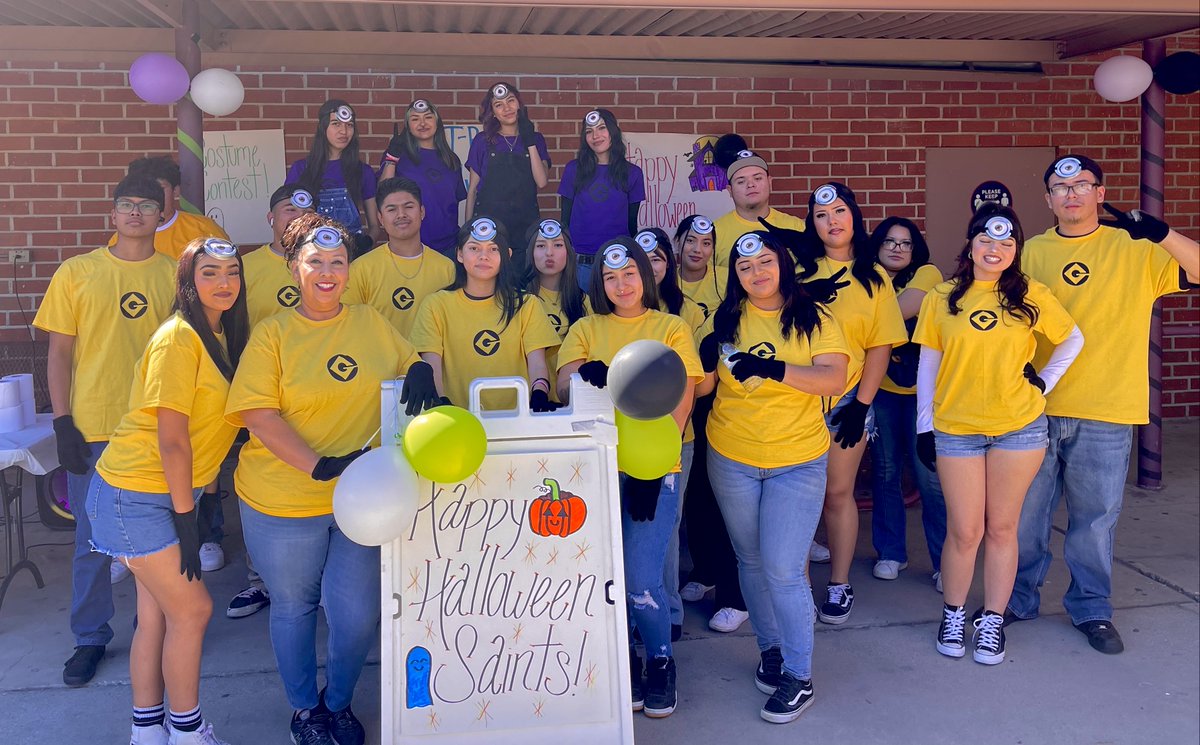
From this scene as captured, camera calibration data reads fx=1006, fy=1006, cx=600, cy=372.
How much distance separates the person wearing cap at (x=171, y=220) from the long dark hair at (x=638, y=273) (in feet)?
5.85

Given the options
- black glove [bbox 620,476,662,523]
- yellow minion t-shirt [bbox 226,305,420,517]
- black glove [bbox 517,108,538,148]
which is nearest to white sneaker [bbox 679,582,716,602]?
black glove [bbox 620,476,662,523]

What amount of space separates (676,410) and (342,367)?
111 centimetres

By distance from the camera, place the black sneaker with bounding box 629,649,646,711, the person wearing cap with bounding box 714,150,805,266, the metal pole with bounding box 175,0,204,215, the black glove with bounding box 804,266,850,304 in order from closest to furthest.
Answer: the black sneaker with bounding box 629,649,646,711
the black glove with bounding box 804,266,850,304
the person wearing cap with bounding box 714,150,805,266
the metal pole with bounding box 175,0,204,215

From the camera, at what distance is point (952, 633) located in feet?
13.1

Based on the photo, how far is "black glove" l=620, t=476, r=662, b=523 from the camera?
335 centimetres

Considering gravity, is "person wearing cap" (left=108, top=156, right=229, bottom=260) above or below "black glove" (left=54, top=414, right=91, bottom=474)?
above

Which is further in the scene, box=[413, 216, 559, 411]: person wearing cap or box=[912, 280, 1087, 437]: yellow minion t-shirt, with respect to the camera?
box=[912, 280, 1087, 437]: yellow minion t-shirt

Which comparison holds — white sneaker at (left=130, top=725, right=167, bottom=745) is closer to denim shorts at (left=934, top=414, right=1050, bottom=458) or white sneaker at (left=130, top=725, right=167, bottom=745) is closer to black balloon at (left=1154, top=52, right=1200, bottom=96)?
denim shorts at (left=934, top=414, right=1050, bottom=458)

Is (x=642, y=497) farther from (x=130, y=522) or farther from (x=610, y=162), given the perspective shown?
(x=610, y=162)

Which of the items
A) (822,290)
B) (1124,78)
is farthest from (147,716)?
(1124,78)

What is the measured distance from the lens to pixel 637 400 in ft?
9.45

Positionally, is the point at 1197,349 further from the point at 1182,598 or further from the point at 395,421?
the point at 395,421

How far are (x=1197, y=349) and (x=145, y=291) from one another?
7113 mm

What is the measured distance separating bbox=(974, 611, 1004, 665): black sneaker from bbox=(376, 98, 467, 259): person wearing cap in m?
2.90
